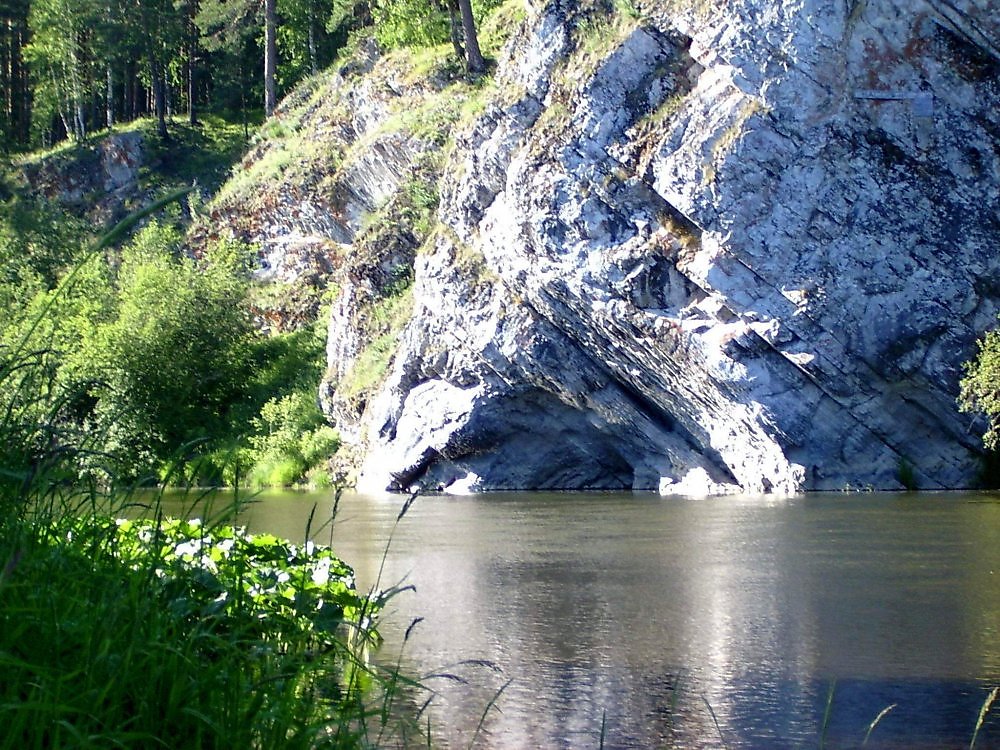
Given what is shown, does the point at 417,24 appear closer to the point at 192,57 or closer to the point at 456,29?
the point at 456,29

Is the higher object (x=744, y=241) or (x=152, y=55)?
(x=152, y=55)

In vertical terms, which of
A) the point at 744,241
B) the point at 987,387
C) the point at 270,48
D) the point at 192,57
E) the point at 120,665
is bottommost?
the point at 120,665

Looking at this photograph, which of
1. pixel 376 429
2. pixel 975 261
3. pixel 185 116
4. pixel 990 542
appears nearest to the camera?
pixel 990 542

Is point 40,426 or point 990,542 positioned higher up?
point 40,426

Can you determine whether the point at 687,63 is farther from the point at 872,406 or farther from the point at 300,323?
A: the point at 300,323

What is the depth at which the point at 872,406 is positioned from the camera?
26.3 meters

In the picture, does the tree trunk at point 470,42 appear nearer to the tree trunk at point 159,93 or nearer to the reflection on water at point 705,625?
the tree trunk at point 159,93

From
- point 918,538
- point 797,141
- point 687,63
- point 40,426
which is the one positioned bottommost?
point 918,538

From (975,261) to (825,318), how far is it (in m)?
3.08

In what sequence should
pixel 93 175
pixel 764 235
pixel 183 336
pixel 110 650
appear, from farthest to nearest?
pixel 93 175
pixel 183 336
pixel 764 235
pixel 110 650

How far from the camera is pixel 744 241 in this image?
26609 millimetres

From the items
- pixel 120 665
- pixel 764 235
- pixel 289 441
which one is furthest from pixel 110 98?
pixel 120 665

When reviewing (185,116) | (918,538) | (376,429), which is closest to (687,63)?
(376,429)

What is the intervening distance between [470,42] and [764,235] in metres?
16.6
